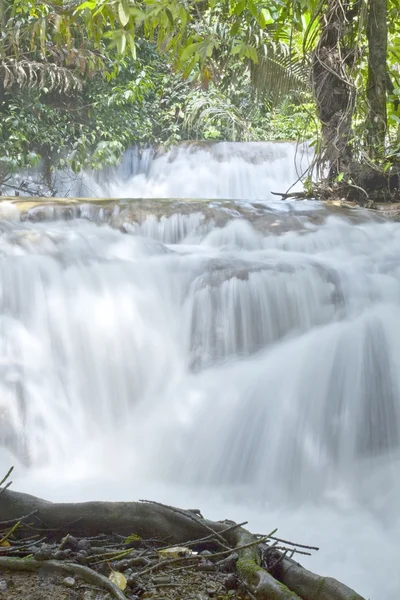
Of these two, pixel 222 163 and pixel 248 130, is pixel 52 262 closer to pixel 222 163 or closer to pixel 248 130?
pixel 222 163

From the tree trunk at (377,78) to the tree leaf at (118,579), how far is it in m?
7.16

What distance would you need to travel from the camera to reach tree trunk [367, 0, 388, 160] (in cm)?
786

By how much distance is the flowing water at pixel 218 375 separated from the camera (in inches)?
136

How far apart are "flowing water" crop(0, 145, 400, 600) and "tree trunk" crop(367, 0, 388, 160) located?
77.3 inches

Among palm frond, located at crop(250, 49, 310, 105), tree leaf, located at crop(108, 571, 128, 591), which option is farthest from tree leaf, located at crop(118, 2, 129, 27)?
palm frond, located at crop(250, 49, 310, 105)

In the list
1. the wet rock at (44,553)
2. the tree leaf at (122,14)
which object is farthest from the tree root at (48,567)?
the tree leaf at (122,14)

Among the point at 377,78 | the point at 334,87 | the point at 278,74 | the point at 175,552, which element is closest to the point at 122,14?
the point at 175,552

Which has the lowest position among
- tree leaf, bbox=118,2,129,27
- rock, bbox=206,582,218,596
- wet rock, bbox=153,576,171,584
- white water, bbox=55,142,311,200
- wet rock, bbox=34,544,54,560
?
rock, bbox=206,582,218,596

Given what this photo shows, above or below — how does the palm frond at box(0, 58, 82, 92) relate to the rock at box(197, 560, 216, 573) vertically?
above

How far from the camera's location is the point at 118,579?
166cm

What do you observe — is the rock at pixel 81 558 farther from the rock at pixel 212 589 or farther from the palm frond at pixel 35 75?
the palm frond at pixel 35 75

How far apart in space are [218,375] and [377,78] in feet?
17.7

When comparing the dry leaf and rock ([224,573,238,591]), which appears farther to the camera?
the dry leaf

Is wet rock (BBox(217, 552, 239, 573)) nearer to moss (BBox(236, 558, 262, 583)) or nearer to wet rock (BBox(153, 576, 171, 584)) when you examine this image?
moss (BBox(236, 558, 262, 583))
